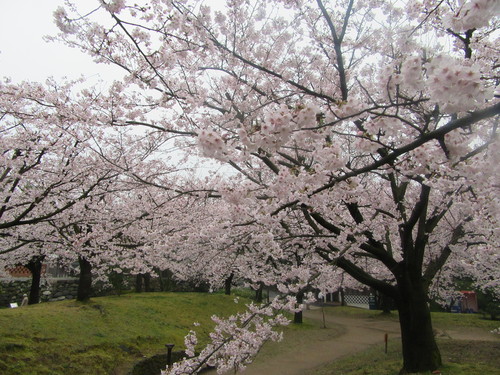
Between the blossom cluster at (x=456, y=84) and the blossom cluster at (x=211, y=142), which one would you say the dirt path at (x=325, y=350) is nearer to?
the blossom cluster at (x=211, y=142)

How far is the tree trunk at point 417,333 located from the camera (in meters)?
6.19

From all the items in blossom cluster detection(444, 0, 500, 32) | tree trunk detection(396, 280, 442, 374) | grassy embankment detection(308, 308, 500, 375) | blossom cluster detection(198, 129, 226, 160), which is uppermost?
blossom cluster detection(444, 0, 500, 32)

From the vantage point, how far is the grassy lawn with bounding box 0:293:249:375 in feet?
23.6

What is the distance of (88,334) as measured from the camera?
9.07m

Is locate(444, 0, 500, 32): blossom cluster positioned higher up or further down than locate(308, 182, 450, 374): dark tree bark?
higher up

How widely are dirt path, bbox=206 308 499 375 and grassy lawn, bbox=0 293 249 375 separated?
2.43 metres

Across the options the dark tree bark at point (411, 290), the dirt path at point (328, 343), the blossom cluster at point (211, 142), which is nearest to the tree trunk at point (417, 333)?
the dark tree bark at point (411, 290)

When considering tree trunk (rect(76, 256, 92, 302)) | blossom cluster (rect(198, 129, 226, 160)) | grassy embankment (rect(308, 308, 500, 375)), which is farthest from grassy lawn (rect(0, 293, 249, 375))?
blossom cluster (rect(198, 129, 226, 160))

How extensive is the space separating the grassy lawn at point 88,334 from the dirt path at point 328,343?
2.43 meters

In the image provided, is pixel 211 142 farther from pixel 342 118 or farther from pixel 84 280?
pixel 84 280

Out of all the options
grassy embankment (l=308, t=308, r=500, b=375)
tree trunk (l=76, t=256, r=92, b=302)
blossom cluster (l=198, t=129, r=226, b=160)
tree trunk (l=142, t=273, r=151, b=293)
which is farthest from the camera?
tree trunk (l=142, t=273, r=151, b=293)

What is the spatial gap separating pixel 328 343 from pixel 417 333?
651 centimetres

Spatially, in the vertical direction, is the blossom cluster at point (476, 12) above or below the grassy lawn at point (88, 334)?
above

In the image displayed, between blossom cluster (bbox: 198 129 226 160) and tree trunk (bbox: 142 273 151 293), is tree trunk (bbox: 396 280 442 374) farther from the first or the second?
tree trunk (bbox: 142 273 151 293)
